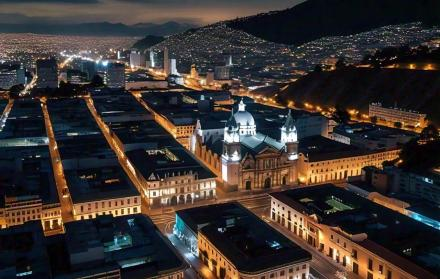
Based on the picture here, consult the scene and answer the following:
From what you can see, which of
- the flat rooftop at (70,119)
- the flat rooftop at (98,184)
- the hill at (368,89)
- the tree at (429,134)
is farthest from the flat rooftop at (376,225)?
the hill at (368,89)

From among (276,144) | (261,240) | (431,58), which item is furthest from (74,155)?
(431,58)

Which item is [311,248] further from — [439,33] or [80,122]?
[439,33]

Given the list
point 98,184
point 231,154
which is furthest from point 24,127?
point 231,154

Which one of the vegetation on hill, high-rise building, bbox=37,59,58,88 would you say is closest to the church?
the vegetation on hill

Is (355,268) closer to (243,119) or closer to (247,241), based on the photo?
(247,241)

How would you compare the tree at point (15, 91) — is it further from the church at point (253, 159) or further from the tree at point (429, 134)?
the tree at point (429, 134)

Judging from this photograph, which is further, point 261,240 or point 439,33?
point 439,33

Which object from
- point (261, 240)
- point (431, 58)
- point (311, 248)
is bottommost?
point (311, 248)
